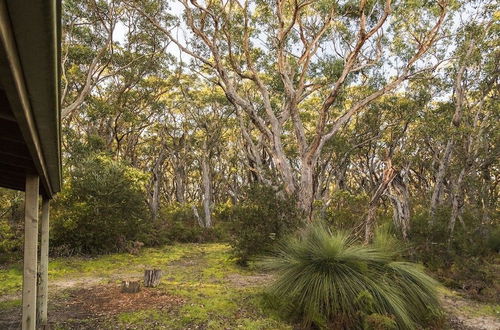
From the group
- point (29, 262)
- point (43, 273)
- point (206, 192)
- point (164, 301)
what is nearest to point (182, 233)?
point (206, 192)

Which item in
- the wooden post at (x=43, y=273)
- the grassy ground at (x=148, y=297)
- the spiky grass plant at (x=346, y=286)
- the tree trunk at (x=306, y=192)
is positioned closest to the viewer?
the wooden post at (x=43, y=273)

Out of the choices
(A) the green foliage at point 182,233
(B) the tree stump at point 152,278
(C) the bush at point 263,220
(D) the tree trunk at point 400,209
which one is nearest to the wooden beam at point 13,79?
(B) the tree stump at point 152,278

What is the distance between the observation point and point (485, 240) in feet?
42.5

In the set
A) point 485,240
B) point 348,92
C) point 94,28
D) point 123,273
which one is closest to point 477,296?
point 485,240

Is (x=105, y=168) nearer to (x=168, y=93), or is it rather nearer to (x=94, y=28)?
(x=94, y=28)

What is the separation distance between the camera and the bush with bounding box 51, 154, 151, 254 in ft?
38.0

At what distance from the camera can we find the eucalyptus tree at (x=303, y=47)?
11.6 m

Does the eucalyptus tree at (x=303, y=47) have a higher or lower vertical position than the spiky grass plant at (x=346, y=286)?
higher

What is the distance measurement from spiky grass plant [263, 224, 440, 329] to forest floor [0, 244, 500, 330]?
595mm

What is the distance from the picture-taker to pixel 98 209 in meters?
12.0

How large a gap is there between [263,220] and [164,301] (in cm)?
404

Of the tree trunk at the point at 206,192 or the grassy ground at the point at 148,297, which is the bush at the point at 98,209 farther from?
the tree trunk at the point at 206,192

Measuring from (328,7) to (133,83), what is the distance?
11.3 m

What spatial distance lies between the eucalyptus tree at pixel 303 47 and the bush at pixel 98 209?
16.0ft
